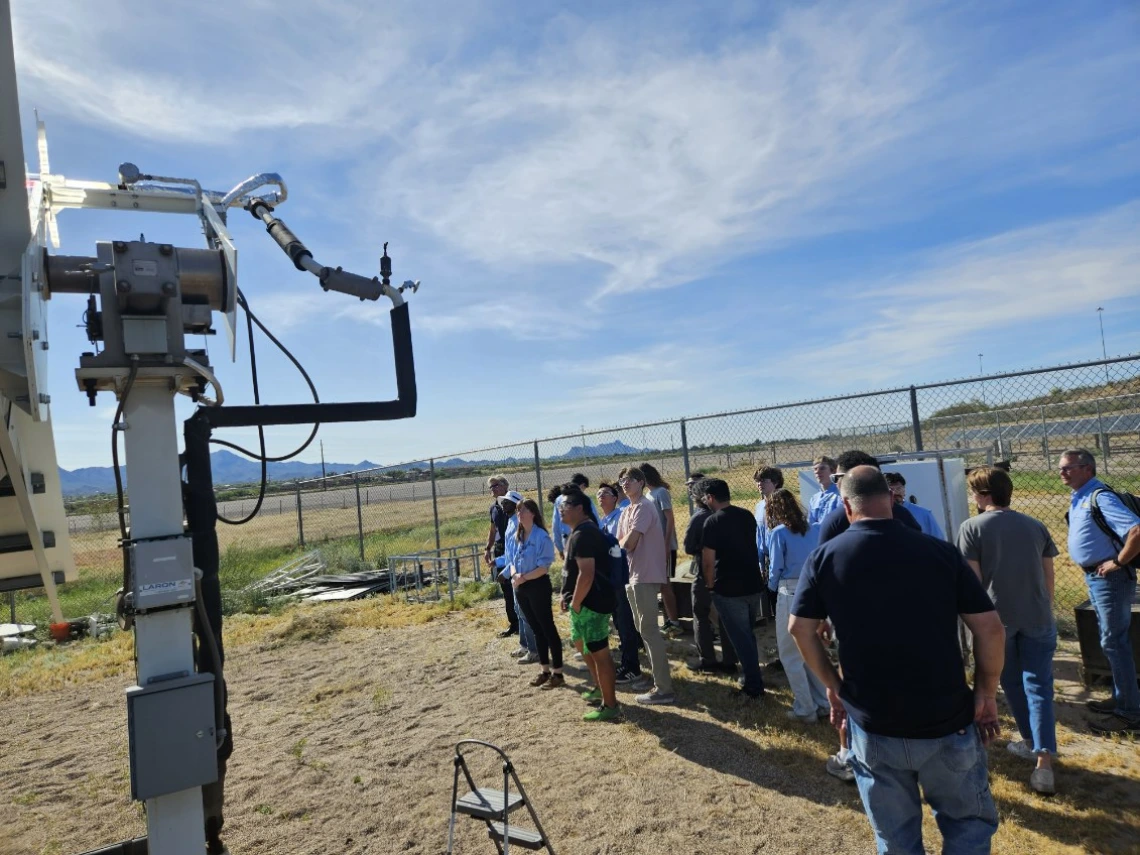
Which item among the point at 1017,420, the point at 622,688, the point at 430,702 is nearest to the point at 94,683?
the point at 430,702

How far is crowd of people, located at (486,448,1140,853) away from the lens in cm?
261

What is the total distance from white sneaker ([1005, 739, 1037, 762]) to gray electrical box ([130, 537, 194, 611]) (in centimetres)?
481

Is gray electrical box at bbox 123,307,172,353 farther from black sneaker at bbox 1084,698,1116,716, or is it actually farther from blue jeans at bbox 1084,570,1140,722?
black sneaker at bbox 1084,698,1116,716

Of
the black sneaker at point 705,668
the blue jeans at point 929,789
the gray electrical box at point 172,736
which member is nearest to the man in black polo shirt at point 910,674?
the blue jeans at point 929,789

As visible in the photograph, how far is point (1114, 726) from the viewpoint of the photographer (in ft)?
15.4

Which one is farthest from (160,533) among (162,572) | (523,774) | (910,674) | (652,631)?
(652,631)

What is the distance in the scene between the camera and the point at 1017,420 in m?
13.3

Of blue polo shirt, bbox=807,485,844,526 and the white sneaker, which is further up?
blue polo shirt, bbox=807,485,844,526

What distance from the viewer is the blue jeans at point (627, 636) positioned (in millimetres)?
6730

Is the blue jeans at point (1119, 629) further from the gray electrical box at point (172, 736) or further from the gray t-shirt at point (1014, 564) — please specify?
the gray electrical box at point (172, 736)

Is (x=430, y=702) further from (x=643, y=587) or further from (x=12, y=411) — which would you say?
(x=12, y=411)

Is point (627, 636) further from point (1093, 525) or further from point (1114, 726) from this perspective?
point (1093, 525)

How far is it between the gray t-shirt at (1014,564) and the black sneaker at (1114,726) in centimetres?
138

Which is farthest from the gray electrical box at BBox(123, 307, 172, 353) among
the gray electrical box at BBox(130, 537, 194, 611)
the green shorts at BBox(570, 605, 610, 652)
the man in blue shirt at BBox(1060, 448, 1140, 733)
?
the man in blue shirt at BBox(1060, 448, 1140, 733)
